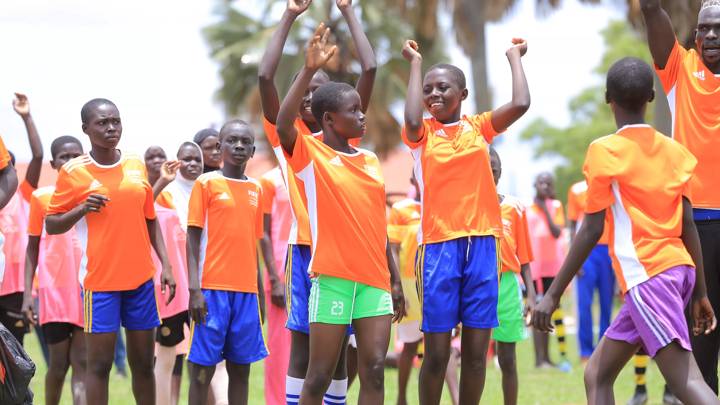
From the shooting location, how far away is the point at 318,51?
5941 millimetres

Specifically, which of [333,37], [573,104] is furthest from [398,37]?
[573,104]

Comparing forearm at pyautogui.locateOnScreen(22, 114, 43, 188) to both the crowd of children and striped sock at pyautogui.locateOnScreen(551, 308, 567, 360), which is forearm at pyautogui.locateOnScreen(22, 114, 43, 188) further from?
striped sock at pyautogui.locateOnScreen(551, 308, 567, 360)

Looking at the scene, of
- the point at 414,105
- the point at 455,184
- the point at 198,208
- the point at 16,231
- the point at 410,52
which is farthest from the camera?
the point at 16,231

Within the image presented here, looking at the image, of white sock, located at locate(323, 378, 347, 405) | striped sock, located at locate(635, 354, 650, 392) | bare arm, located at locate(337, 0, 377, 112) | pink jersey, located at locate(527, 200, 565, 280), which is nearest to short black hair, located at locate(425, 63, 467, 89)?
bare arm, located at locate(337, 0, 377, 112)

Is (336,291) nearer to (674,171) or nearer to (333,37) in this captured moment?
(674,171)

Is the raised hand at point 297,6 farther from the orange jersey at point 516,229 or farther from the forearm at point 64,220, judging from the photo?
the orange jersey at point 516,229

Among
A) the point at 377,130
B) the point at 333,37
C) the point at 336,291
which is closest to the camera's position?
the point at 336,291

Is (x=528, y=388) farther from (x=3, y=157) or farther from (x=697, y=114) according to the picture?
(x=3, y=157)

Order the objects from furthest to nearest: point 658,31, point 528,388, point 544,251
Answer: point 544,251
point 528,388
point 658,31

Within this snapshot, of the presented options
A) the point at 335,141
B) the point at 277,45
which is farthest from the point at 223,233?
the point at 277,45

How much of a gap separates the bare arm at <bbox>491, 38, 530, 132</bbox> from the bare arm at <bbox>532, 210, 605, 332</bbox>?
1.15 metres

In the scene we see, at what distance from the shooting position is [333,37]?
1172 inches

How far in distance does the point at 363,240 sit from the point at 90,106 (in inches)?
94.3

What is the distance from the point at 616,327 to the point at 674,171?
881 millimetres
